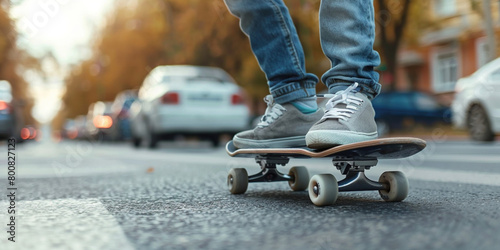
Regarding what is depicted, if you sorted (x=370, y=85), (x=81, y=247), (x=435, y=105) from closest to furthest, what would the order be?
(x=81, y=247) < (x=370, y=85) < (x=435, y=105)

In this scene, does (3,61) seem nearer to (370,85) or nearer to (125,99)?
(125,99)

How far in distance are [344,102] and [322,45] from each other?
34cm

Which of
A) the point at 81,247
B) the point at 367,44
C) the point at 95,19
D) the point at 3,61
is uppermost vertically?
the point at 95,19

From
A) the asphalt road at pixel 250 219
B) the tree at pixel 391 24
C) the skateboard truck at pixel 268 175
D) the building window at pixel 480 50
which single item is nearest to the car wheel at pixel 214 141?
the tree at pixel 391 24

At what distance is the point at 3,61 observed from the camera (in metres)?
31.0

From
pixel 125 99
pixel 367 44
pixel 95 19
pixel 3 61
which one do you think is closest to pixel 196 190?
pixel 367 44

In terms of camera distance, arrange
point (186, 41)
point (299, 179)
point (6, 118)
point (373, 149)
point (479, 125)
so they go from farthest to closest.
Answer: point (186, 41)
point (6, 118)
point (479, 125)
point (299, 179)
point (373, 149)

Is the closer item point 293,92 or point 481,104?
point 293,92

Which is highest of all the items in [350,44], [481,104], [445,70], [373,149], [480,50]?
[480,50]

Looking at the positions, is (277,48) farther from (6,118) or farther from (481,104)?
(6,118)

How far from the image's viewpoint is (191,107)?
10852 millimetres

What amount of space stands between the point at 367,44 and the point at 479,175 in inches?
62.2

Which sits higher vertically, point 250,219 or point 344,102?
point 344,102

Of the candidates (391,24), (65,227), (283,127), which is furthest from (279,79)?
(391,24)
